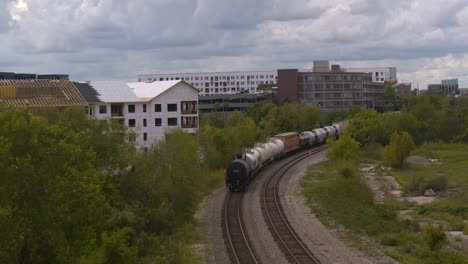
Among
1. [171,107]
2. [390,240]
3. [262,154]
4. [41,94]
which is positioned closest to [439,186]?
[262,154]

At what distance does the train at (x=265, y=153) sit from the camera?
4744cm

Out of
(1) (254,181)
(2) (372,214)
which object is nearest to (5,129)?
(2) (372,214)

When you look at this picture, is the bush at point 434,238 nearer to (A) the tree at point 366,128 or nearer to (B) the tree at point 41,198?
(B) the tree at point 41,198

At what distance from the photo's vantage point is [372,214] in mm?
38312

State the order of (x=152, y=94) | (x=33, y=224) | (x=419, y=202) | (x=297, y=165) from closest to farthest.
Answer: (x=33, y=224)
(x=419, y=202)
(x=297, y=165)
(x=152, y=94)

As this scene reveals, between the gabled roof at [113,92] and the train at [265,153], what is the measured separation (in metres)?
18.1

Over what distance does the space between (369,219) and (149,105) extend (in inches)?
1753

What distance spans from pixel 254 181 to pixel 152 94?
2804 centimetres

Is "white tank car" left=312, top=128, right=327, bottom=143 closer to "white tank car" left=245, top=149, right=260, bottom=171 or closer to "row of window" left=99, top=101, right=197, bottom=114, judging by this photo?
"row of window" left=99, top=101, right=197, bottom=114

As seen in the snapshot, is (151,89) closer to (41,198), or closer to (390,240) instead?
(390,240)

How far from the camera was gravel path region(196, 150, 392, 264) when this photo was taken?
28.3 metres

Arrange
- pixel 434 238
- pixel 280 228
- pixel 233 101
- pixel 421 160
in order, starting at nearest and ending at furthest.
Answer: pixel 434 238 < pixel 280 228 < pixel 421 160 < pixel 233 101

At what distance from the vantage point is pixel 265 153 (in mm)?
60375

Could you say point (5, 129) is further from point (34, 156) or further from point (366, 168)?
point (366, 168)
